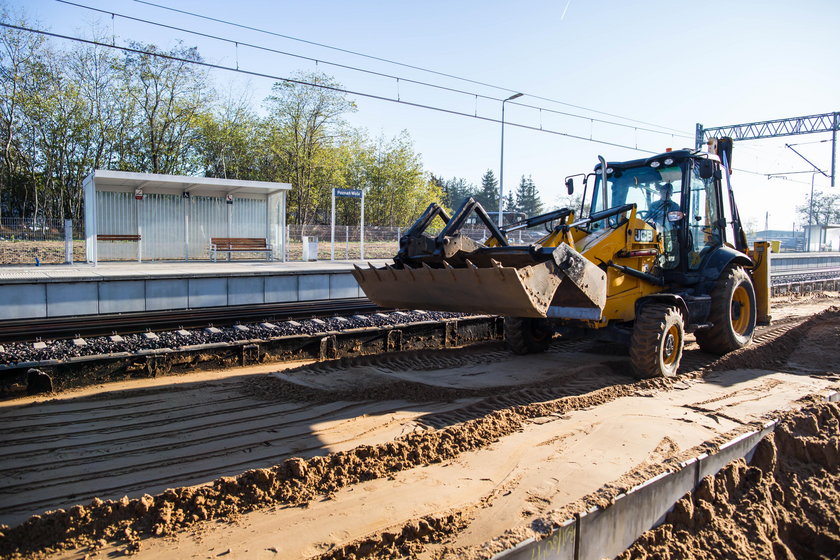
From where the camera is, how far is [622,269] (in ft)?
23.7

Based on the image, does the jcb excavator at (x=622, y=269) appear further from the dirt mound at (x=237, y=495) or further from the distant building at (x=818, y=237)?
the distant building at (x=818, y=237)

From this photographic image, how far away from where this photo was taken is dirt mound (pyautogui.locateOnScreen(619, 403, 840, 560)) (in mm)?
4203

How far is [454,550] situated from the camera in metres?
3.29

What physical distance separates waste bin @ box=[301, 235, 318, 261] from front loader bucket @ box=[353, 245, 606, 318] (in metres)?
16.4

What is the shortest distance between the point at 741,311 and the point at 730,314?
3.37 feet

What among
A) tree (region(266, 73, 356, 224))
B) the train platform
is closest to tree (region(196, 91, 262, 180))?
tree (region(266, 73, 356, 224))

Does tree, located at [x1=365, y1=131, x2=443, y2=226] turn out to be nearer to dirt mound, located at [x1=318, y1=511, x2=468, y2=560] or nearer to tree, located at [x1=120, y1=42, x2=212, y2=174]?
tree, located at [x1=120, y1=42, x2=212, y2=174]

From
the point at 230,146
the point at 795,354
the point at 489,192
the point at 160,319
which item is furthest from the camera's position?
the point at 489,192

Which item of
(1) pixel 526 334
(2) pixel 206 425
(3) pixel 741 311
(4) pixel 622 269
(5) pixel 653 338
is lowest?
(2) pixel 206 425

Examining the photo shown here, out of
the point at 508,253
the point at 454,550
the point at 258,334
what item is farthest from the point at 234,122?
the point at 454,550

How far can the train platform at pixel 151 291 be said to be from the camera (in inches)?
383

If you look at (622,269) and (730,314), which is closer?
(622,269)

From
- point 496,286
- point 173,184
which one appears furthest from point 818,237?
point 496,286

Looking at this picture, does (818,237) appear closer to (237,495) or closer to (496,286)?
(496,286)
